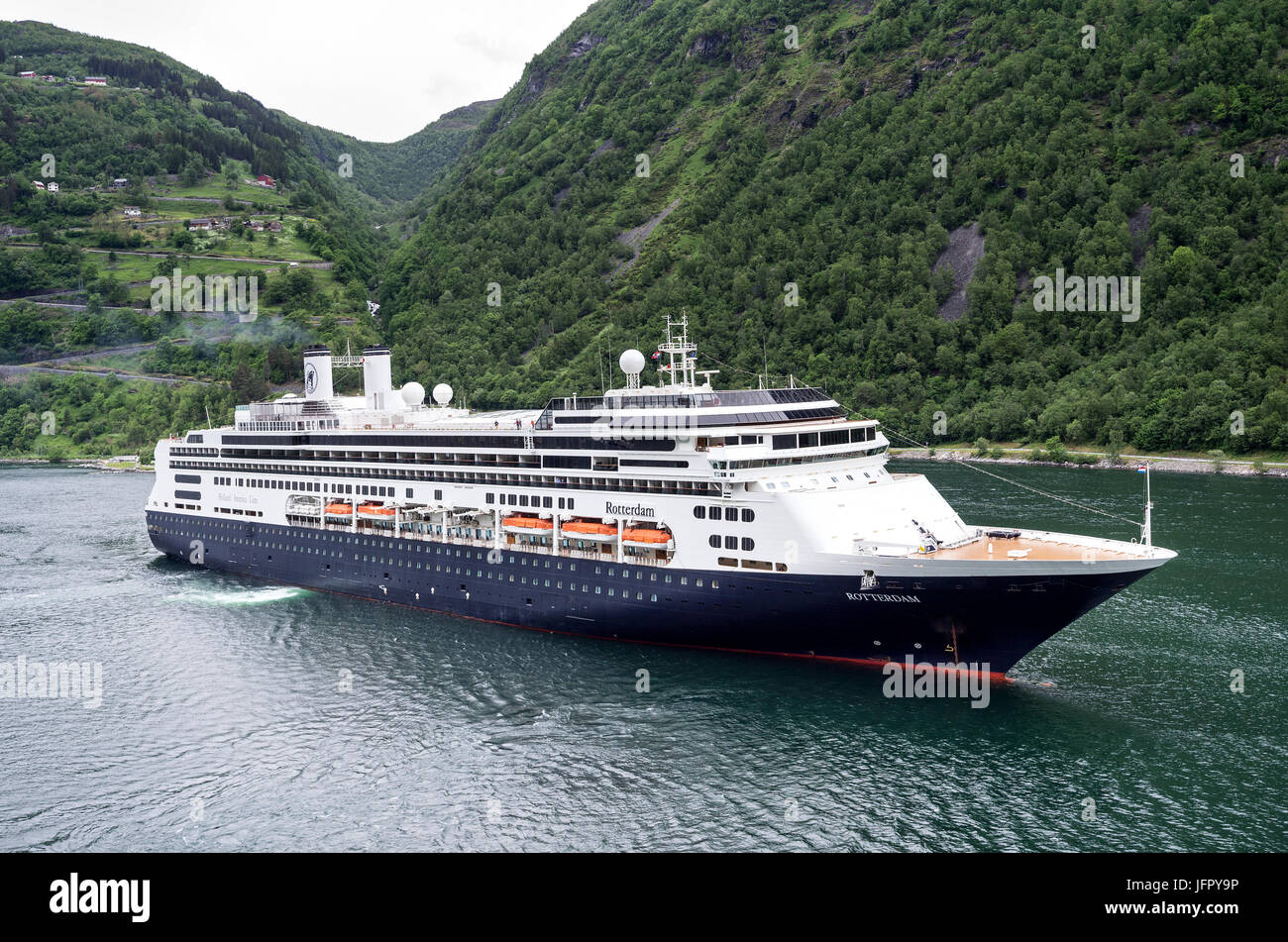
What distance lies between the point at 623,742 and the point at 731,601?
6408 mm

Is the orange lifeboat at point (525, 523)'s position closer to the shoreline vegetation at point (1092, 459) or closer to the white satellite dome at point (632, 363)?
the white satellite dome at point (632, 363)

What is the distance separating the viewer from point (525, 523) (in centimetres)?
3716

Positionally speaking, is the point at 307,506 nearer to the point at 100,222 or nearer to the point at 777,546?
the point at 777,546

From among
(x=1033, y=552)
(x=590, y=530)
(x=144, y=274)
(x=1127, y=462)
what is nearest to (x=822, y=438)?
(x=1033, y=552)

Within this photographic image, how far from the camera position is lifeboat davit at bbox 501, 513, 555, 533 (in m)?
36.5

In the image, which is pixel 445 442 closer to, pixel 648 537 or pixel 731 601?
pixel 648 537

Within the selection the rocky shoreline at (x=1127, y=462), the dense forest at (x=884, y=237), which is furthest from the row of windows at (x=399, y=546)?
the dense forest at (x=884, y=237)

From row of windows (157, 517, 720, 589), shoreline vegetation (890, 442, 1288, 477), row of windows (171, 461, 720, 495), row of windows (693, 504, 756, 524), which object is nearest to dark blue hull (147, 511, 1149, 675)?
row of windows (157, 517, 720, 589)

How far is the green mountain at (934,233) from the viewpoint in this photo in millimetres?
90375

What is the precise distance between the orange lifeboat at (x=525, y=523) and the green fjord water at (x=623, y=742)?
416 cm

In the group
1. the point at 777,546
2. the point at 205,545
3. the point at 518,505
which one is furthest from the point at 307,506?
the point at 777,546

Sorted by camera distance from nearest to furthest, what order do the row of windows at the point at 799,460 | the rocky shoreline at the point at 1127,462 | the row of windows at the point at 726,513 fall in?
the row of windows at the point at 726,513
the row of windows at the point at 799,460
the rocky shoreline at the point at 1127,462

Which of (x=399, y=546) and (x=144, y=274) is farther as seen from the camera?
(x=144, y=274)

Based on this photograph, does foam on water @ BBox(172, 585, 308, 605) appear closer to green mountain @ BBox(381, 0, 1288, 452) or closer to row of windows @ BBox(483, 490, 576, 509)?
row of windows @ BBox(483, 490, 576, 509)
